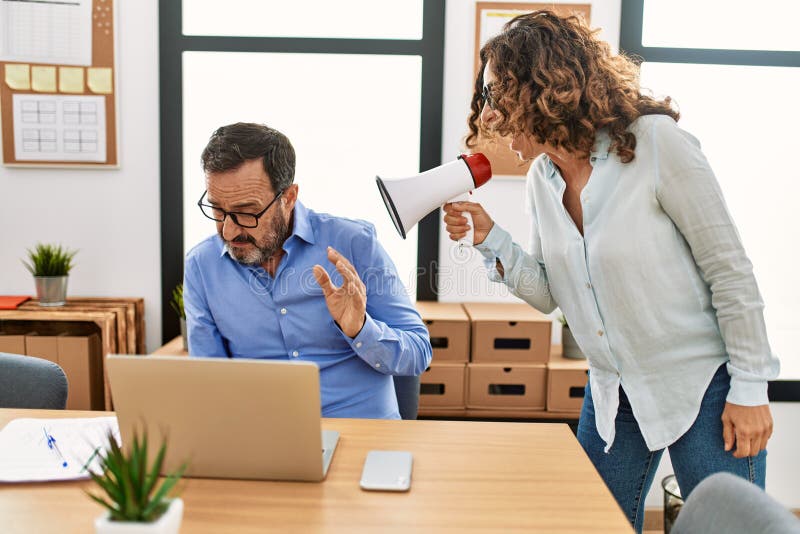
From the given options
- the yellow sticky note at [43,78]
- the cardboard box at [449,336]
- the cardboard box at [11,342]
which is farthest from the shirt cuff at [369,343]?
the yellow sticky note at [43,78]

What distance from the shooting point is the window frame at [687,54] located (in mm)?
2898

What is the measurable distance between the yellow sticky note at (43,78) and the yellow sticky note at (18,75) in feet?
0.08

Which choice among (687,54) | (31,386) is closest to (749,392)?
(31,386)

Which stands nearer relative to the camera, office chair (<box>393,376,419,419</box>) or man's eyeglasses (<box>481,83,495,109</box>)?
man's eyeglasses (<box>481,83,495,109</box>)

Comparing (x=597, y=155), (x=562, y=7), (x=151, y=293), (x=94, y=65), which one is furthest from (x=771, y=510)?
(x=94, y=65)

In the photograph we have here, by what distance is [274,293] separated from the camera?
170cm

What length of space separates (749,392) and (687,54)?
2109 millimetres

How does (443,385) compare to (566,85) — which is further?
(443,385)

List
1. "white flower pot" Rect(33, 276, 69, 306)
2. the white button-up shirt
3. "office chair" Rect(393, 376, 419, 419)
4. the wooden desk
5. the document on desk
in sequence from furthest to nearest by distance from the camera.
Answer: "white flower pot" Rect(33, 276, 69, 306), "office chair" Rect(393, 376, 419, 419), the white button-up shirt, the document on desk, the wooden desk

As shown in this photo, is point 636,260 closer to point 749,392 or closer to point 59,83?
point 749,392

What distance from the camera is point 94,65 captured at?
2.89 meters

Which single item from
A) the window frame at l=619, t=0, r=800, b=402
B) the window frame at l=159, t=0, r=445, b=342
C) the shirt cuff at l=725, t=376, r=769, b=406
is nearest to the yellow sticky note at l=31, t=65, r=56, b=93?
the window frame at l=159, t=0, r=445, b=342

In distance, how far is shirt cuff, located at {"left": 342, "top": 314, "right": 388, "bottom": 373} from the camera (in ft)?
5.02

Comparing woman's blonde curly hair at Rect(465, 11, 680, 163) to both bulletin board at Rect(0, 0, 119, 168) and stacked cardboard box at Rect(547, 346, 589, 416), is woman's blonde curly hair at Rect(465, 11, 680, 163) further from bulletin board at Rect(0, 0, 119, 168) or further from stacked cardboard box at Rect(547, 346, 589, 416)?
bulletin board at Rect(0, 0, 119, 168)
